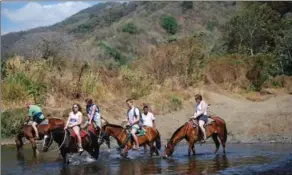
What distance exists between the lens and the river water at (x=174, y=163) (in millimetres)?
15836

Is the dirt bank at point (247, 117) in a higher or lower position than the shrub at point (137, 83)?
lower

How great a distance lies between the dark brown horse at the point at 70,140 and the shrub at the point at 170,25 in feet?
243

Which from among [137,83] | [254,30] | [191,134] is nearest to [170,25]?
[254,30]

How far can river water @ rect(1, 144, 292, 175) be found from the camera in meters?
15.8

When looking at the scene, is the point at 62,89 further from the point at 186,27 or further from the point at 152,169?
the point at 186,27

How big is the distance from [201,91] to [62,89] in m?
10.3

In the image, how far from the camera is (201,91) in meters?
38.0

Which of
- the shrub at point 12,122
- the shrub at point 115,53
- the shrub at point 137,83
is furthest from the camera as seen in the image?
the shrub at point 115,53

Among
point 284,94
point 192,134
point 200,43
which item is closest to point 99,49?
point 200,43

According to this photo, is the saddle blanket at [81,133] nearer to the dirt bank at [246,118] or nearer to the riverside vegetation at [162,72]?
the dirt bank at [246,118]

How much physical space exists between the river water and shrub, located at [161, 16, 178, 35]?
71299 mm

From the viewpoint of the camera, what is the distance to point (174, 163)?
17781mm

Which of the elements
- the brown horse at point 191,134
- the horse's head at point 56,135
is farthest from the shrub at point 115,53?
the horse's head at point 56,135

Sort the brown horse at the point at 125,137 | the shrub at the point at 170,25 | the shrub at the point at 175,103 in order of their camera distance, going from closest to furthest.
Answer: the brown horse at the point at 125,137, the shrub at the point at 175,103, the shrub at the point at 170,25
